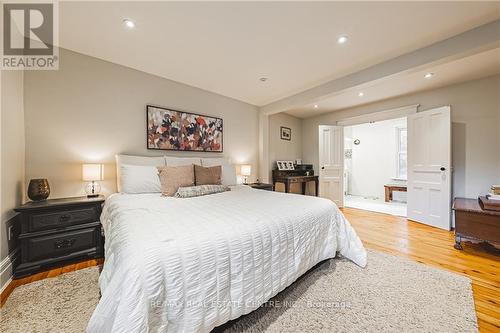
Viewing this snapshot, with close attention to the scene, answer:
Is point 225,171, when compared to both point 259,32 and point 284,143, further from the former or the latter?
point 284,143

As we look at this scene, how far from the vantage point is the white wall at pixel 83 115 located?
228 cm

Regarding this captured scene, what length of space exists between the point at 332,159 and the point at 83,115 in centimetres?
508

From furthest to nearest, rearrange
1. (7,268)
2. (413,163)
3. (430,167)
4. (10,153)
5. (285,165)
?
(285,165)
(413,163)
(430,167)
(10,153)
(7,268)

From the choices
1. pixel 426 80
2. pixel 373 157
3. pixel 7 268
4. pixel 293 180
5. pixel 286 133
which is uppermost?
pixel 426 80

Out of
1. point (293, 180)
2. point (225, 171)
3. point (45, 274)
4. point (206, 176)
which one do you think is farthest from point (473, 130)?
point (45, 274)

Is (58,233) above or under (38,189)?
under

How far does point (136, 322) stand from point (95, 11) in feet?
8.32

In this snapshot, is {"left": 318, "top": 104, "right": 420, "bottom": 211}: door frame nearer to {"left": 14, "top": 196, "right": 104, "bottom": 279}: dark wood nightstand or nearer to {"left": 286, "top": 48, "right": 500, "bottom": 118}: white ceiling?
{"left": 286, "top": 48, "right": 500, "bottom": 118}: white ceiling

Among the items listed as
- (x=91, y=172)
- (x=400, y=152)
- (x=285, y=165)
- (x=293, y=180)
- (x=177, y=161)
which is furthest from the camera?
(x=400, y=152)

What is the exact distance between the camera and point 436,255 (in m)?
2.40

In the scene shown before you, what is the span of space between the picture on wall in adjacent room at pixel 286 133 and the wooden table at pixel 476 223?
3575mm

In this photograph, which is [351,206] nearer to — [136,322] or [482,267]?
[482,267]

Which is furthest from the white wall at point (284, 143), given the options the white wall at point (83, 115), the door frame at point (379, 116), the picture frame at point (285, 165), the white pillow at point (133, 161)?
the white pillow at point (133, 161)

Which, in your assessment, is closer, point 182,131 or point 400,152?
point 182,131
